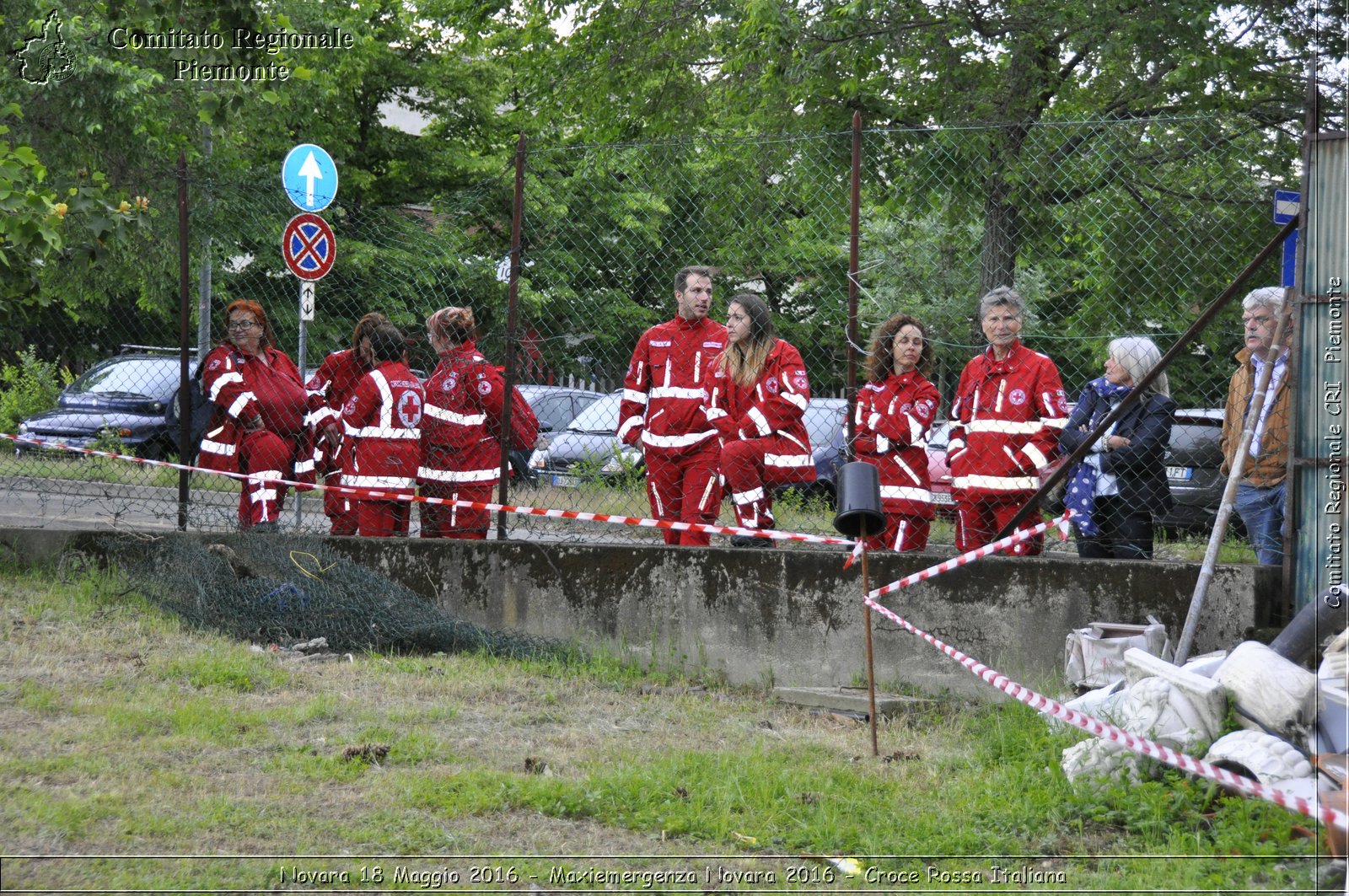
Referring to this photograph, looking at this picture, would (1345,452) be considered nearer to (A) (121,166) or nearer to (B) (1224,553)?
(B) (1224,553)

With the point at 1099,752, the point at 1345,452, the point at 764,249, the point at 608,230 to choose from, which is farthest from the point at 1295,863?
the point at 608,230

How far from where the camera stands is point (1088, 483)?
741cm

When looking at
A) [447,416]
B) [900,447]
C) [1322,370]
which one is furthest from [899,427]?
[447,416]

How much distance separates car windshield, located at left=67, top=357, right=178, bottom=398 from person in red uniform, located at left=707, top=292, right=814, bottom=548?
4.03 m

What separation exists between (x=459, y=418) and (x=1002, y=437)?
3.44m

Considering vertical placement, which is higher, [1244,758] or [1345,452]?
[1345,452]

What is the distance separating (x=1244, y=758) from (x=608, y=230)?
15.3 feet

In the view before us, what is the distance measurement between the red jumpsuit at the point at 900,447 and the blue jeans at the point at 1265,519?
5.58 ft

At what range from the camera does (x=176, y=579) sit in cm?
808

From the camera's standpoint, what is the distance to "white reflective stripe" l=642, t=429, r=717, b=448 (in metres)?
8.21

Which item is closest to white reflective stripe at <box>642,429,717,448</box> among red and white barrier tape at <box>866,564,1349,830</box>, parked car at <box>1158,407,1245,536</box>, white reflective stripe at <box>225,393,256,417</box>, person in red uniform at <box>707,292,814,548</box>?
person in red uniform at <box>707,292,814,548</box>

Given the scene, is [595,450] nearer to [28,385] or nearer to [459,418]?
[459,418]

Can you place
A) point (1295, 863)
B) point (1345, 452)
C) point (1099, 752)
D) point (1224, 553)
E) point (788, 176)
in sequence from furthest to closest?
1. point (788, 176)
2. point (1224, 553)
3. point (1345, 452)
4. point (1099, 752)
5. point (1295, 863)

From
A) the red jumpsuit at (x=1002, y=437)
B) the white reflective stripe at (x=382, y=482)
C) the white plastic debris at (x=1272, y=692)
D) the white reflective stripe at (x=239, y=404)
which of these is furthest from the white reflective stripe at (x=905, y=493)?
the white reflective stripe at (x=239, y=404)
